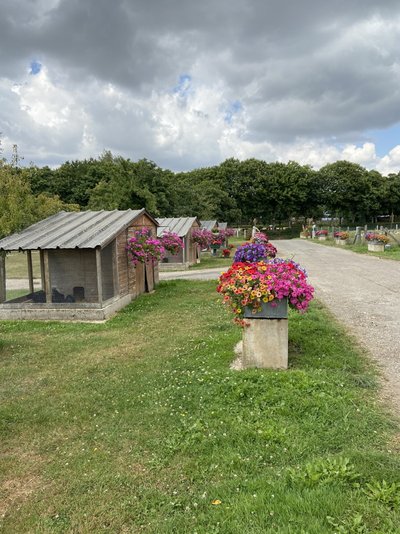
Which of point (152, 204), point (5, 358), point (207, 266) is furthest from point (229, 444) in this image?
point (152, 204)

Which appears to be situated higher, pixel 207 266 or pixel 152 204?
pixel 152 204

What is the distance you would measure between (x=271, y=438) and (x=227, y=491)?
91cm

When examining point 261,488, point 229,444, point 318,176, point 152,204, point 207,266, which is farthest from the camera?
point 318,176

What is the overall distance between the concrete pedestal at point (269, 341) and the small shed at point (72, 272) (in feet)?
18.8

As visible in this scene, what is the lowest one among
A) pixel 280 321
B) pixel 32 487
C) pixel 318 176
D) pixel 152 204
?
pixel 32 487

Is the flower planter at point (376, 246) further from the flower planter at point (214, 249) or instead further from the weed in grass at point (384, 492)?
the weed in grass at point (384, 492)

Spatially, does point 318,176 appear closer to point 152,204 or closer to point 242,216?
point 242,216

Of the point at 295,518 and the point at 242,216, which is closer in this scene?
the point at 295,518

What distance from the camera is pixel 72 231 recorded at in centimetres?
1177

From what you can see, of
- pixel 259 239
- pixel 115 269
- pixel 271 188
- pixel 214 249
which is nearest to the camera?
pixel 115 269

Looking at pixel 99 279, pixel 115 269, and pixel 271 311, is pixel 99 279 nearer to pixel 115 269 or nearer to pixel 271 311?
pixel 115 269

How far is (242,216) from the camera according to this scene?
62.5 metres

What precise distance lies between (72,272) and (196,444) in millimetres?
8215

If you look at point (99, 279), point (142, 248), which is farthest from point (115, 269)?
point (142, 248)
